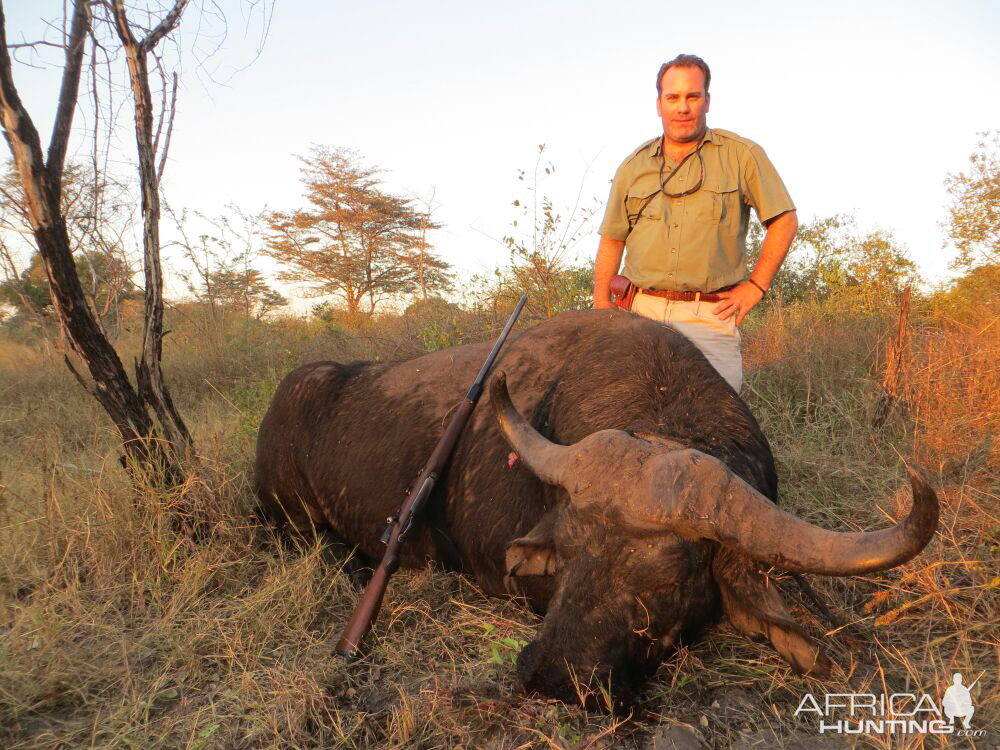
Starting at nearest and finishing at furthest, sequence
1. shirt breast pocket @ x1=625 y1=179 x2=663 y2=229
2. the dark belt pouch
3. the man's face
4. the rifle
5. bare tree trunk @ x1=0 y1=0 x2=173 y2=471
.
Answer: the rifle < bare tree trunk @ x1=0 y1=0 x2=173 y2=471 < the man's face < shirt breast pocket @ x1=625 y1=179 x2=663 y2=229 < the dark belt pouch

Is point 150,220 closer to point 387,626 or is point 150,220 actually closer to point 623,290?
point 387,626

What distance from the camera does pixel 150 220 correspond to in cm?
393

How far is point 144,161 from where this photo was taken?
3.92 meters

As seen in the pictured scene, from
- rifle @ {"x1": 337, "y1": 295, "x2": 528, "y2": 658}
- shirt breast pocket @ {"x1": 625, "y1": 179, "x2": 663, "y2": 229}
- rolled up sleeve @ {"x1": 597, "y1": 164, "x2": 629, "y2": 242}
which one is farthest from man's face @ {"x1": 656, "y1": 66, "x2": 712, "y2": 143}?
rifle @ {"x1": 337, "y1": 295, "x2": 528, "y2": 658}

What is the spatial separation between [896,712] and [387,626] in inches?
79.2

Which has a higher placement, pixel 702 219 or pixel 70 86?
pixel 70 86

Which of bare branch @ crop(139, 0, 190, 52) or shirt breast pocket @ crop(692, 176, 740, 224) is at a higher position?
bare branch @ crop(139, 0, 190, 52)

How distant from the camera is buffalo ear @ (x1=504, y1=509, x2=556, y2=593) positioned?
2.39 meters

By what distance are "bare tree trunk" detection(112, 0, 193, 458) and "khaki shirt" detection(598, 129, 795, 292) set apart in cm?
298

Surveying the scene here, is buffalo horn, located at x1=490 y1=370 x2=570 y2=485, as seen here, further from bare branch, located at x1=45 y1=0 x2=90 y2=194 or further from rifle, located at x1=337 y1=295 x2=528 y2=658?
bare branch, located at x1=45 y1=0 x2=90 y2=194

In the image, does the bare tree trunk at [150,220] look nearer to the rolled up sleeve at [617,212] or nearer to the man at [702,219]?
the rolled up sleeve at [617,212]

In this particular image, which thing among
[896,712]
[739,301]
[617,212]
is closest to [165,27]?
[617,212]

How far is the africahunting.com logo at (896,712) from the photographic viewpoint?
82.4 inches

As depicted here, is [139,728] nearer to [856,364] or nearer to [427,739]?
[427,739]
